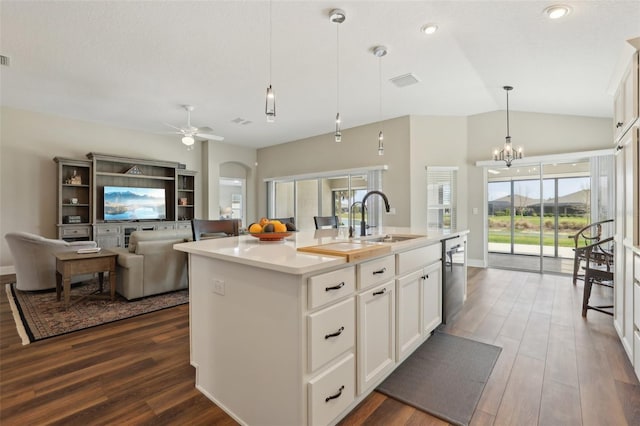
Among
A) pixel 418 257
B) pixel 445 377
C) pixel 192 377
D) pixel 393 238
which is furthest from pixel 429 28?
pixel 192 377

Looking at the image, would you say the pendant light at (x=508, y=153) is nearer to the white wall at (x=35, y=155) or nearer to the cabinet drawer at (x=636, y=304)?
the cabinet drawer at (x=636, y=304)

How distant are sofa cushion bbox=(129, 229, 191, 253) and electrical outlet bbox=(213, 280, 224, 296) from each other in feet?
7.93

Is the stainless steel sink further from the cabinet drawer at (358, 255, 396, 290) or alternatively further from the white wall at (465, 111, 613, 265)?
the white wall at (465, 111, 613, 265)

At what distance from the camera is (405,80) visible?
162 inches

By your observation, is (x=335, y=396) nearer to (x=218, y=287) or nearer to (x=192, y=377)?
(x=218, y=287)

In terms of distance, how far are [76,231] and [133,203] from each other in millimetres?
1112

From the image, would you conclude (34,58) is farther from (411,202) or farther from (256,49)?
(411,202)

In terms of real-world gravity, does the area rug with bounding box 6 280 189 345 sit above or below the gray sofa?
below

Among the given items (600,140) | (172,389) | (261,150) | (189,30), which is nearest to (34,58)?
(189,30)

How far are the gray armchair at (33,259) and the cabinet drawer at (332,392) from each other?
4.41 metres

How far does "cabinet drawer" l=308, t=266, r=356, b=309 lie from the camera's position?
1403mm

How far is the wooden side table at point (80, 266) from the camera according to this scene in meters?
3.35

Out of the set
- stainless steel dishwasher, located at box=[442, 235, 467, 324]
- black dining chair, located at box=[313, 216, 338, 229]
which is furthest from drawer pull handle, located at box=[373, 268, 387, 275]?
black dining chair, located at box=[313, 216, 338, 229]

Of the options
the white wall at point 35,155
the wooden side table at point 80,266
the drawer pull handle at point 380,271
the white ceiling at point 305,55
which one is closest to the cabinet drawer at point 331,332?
the drawer pull handle at point 380,271
